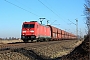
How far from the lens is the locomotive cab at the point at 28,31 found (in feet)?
121

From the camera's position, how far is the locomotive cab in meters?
36.8

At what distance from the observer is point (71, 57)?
1346cm

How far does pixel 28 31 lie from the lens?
3741cm

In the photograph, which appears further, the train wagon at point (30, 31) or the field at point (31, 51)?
the train wagon at point (30, 31)

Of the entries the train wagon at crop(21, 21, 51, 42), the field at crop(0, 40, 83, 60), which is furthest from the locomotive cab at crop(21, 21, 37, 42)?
the field at crop(0, 40, 83, 60)

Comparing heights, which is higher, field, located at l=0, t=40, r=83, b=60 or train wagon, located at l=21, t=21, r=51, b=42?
train wagon, located at l=21, t=21, r=51, b=42

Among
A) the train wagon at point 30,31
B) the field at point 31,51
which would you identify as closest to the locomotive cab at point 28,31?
the train wagon at point 30,31

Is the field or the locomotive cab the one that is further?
the locomotive cab

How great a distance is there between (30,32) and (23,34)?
1.25 metres

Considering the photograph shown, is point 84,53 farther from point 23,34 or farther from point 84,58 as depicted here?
Result: point 23,34

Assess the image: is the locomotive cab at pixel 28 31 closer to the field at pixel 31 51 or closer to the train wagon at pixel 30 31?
the train wagon at pixel 30 31

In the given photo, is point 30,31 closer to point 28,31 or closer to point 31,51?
point 28,31

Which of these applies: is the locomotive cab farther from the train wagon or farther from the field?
the field

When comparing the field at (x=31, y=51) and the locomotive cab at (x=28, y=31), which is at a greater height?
the locomotive cab at (x=28, y=31)
